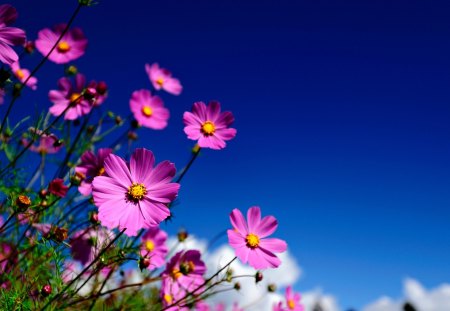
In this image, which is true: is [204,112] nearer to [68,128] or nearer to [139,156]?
[139,156]

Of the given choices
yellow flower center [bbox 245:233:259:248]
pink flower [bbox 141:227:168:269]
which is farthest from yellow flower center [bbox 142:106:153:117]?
yellow flower center [bbox 245:233:259:248]

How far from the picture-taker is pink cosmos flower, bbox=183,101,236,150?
3.98ft

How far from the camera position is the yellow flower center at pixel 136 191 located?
95cm

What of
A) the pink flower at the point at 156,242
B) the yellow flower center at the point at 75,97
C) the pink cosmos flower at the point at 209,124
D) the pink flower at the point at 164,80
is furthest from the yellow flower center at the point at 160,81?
the pink cosmos flower at the point at 209,124

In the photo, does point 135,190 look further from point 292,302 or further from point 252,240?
point 292,302

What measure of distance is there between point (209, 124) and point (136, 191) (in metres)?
0.40

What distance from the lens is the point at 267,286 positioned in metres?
1.64

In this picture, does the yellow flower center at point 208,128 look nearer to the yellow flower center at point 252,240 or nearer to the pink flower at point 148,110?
the yellow flower center at point 252,240

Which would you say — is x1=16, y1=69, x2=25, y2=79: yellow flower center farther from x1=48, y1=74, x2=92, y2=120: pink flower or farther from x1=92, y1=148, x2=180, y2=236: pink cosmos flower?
x1=92, y1=148, x2=180, y2=236: pink cosmos flower

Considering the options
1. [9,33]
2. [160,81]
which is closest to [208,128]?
[9,33]

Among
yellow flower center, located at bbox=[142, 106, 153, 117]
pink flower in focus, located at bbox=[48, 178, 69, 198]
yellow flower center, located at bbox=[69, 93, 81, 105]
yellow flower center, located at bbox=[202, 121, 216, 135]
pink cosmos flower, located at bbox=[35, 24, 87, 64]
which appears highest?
pink cosmos flower, located at bbox=[35, 24, 87, 64]

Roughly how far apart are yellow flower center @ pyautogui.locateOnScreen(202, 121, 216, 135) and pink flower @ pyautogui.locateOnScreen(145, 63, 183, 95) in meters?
0.94

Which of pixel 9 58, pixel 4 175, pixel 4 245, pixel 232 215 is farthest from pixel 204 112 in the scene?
pixel 4 245

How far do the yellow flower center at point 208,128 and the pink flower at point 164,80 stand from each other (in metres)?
0.94
